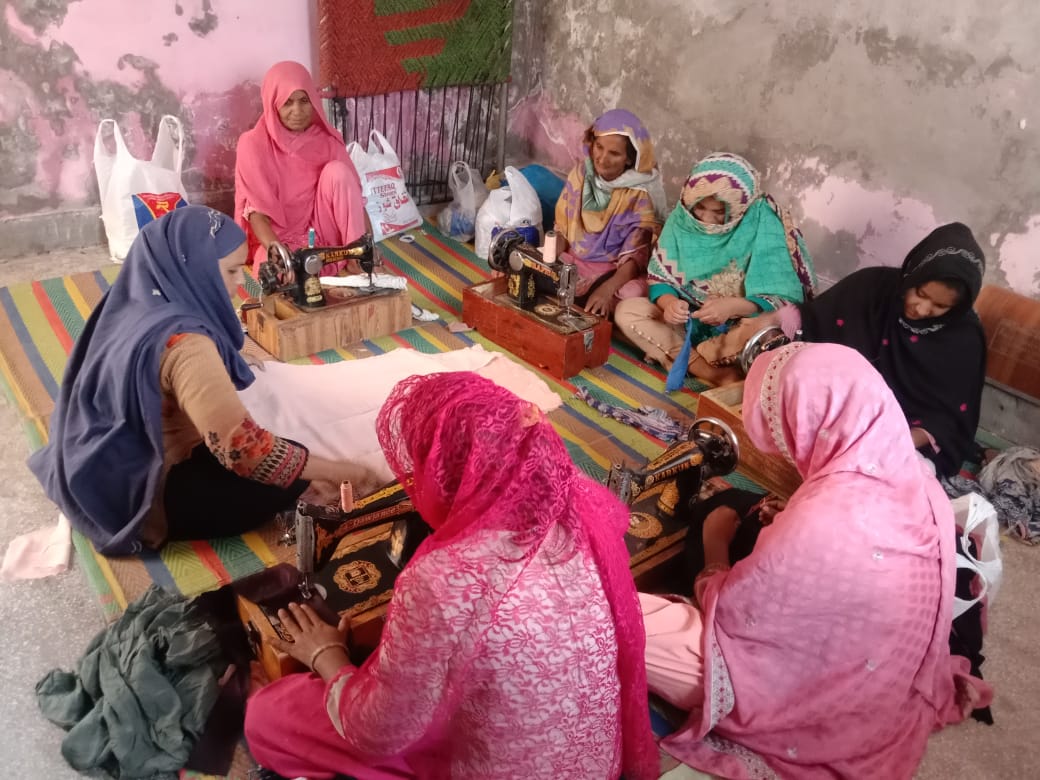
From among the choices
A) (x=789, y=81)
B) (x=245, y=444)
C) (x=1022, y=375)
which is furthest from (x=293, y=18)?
(x=1022, y=375)

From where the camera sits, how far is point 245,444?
7.71ft

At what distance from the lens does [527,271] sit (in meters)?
3.95

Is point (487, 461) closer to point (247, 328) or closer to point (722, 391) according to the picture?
point (722, 391)

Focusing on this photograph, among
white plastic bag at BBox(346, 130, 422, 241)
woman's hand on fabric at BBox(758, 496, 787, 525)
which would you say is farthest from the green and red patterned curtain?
woman's hand on fabric at BBox(758, 496, 787, 525)

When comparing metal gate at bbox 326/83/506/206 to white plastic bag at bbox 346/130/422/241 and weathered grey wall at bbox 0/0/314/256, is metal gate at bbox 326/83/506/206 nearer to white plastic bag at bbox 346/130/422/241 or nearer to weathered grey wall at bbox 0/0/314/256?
white plastic bag at bbox 346/130/422/241

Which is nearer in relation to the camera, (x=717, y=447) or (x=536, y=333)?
(x=717, y=447)

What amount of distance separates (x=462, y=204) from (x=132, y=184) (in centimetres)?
188

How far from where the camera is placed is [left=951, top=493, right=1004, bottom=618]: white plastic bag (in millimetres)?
2346

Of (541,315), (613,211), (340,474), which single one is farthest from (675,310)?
(340,474)

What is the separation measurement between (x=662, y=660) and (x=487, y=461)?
37.6 inches

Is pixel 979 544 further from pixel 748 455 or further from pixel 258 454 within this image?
pixel 258 454

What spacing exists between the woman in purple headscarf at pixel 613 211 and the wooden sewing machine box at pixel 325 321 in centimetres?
101

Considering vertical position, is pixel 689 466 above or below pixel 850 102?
below

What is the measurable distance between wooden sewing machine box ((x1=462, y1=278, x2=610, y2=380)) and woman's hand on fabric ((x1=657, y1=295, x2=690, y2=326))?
280 millimetres
